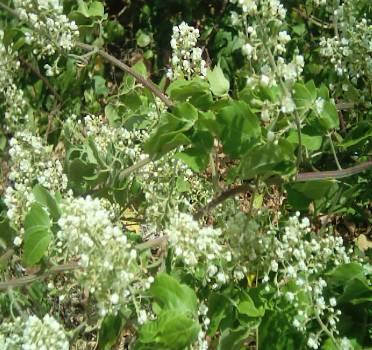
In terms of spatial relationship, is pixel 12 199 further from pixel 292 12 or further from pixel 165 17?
pixel 165 17

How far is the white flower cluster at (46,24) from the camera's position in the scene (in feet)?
5.43

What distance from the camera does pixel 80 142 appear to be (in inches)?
81.2

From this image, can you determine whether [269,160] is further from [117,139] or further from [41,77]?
[41,77]

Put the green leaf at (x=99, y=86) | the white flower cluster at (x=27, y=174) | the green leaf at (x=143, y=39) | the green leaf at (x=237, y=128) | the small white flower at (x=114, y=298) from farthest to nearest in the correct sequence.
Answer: the green leaf at (x=143, y=39), the green leaf at (x=99, y=86), the white flower cluster at (x=27, y=174), the green leaf at (x=237, y=128), the small white flower at (x=114, y=298)

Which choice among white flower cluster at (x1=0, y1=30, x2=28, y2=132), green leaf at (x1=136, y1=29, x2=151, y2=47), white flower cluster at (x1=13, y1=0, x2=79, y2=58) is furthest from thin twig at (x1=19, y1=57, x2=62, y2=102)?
white flower cluster at (x1=13, y1=0, x2=79, y2=58)

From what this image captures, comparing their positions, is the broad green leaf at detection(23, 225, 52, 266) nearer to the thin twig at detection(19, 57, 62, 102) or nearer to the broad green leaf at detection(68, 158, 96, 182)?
the broad green leaf at detection(68, 158, 96, 182)

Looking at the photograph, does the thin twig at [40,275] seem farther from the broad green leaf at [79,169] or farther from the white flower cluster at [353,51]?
the white flower cluster at [353,51]

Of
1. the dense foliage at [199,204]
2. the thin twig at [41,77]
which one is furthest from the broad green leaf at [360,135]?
the thin twig at [41,77]

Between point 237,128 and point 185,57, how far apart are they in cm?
49

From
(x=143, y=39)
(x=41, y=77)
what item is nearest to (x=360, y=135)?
(x=41, y=77)

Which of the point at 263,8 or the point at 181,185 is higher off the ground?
the point at 263,8

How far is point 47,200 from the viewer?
147 centimetres

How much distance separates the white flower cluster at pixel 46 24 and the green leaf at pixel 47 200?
356mm

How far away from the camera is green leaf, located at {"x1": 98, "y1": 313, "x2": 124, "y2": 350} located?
1.53m
